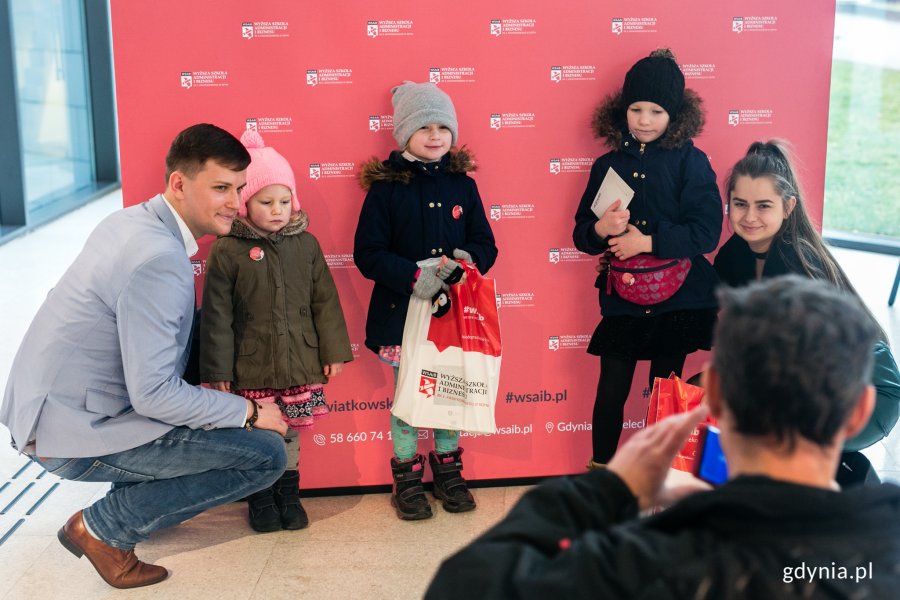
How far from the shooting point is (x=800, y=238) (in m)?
3.29

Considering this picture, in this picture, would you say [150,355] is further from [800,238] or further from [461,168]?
[800,238]

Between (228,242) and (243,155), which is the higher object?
(243,155)

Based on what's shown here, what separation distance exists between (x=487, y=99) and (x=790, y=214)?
114cm

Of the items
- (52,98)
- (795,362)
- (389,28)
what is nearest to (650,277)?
(389,28)

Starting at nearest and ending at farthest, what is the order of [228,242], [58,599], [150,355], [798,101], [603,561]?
[603,561] → [150,355] → [58,599] → [228,242] → [798,101]

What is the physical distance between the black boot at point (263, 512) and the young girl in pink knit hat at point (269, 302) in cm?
35

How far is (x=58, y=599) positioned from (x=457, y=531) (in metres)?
1.33

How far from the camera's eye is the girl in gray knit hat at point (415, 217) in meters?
3.52

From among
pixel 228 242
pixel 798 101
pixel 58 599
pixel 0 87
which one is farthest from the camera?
pixel 0 87

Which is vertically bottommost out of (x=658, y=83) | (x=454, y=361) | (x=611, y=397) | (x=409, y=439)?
(x=409, y=439)

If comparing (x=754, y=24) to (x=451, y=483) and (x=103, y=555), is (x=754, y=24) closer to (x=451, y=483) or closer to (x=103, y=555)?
(x=451, y=483)

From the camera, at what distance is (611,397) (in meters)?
3.77

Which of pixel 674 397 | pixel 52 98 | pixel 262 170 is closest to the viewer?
pixel 674 397

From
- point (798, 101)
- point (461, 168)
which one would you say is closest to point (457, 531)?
point (461, 168)
